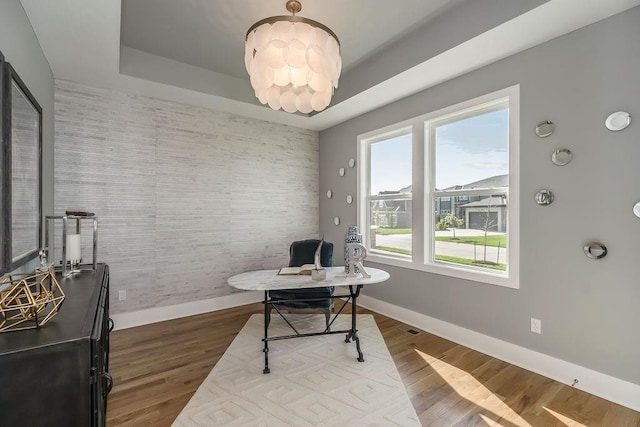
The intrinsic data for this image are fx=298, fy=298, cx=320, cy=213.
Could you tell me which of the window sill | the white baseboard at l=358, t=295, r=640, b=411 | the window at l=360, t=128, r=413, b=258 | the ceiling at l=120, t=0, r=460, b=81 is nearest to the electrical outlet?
the white baseboard at l=358, t=295, r=640, b=411

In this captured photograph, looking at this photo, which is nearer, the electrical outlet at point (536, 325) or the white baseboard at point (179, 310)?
the electrical outlet at point (536, 325)

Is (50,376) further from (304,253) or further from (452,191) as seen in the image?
(452,191)

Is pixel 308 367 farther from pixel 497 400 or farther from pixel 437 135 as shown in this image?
pixel 437 135

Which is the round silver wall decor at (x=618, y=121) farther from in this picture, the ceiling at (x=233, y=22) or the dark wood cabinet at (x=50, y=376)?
the dark wood cabinet at (x=50, y=376)

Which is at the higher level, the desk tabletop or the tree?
the tree

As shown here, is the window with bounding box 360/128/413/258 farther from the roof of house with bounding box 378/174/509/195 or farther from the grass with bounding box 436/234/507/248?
the roof of house with bounding box 378/174/509/195

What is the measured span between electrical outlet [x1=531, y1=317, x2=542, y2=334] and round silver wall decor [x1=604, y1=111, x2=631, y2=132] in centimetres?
153

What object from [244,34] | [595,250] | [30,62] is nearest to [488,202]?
[595,250]

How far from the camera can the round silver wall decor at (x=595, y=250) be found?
2.12 metres

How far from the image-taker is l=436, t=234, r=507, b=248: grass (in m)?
2.76

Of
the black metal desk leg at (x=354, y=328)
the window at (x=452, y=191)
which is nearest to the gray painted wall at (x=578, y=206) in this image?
the window at (x=452, y=191)

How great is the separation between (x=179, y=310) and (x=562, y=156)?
4196 millimetres

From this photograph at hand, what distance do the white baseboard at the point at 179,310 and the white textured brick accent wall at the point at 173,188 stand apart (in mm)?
74

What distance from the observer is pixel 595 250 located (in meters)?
2.15
